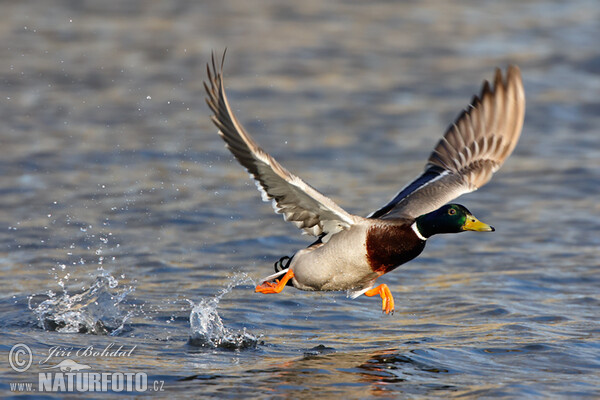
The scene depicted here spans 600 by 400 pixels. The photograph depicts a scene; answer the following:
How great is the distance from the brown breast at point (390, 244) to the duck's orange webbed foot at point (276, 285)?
2.09 ft

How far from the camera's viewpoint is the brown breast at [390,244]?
7367 mm

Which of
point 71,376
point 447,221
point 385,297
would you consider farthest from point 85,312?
point 447,221

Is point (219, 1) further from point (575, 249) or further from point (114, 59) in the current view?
point (575, 249)

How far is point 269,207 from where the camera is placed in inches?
454

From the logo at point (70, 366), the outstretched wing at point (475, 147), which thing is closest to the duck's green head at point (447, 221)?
the outstretched wing at point (475, 147)

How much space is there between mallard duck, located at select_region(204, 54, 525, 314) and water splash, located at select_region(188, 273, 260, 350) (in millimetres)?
384

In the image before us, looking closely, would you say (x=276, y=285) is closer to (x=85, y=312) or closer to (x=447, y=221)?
(x=447, y=221)

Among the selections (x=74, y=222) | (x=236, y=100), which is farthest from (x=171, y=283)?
(x=236, y=100)

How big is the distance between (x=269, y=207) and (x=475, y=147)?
3.35 metres

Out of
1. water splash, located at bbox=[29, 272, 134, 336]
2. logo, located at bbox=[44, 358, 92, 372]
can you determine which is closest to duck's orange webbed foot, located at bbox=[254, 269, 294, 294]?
water splash, located at bbox=[29, 272, 134, 336]

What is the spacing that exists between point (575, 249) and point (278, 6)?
985 cm

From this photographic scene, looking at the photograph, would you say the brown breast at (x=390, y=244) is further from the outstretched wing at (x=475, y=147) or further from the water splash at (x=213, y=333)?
the water splash at (x=213, y=333)

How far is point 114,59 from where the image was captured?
52.1 feet

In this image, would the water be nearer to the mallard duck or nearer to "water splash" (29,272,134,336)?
"water splash" (29,272,134,336)
